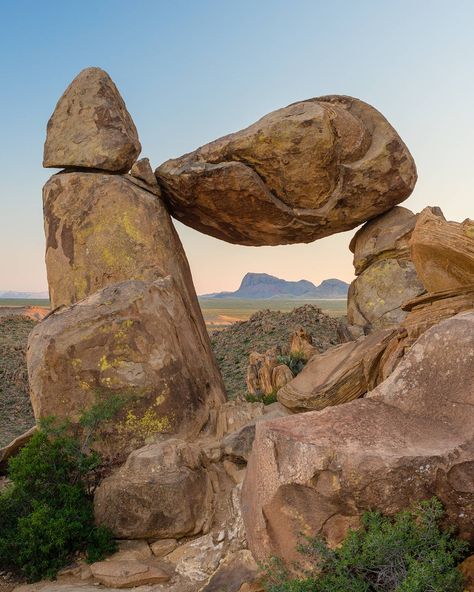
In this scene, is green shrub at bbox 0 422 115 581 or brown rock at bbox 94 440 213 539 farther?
brown rock at bbox 94 440 213 539

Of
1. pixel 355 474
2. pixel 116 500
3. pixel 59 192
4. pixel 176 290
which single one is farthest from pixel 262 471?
pixel 59 192

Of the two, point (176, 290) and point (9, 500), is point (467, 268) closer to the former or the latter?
point (176, 290)

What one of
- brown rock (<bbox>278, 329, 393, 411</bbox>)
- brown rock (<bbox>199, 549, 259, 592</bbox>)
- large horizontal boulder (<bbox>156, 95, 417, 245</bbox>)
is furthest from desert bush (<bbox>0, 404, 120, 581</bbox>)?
large horizontal boulder (<bbox>156, 95, 417, 245</bbox>)

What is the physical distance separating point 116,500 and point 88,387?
2.22m

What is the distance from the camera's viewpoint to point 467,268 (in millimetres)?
6922

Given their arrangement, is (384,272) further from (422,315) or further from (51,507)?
(51,507)

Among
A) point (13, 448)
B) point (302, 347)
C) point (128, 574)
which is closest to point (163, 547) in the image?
point (128, 574)

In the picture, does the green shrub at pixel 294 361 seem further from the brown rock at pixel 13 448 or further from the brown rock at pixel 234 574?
the brown rock at pixel 234 574

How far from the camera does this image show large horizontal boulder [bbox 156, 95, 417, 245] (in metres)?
12.0

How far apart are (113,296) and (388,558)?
5.89 meters

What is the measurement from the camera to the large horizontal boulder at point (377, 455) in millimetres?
4676

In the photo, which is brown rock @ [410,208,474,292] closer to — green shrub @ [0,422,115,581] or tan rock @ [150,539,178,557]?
tan rock @ [150,539,178,557]

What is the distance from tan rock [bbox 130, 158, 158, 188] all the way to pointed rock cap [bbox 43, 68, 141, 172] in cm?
23

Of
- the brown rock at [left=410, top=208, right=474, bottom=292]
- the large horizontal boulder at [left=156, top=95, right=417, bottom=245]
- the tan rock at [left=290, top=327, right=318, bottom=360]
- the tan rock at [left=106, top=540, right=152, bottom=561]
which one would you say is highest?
the large horizontal boulder at [left=156, top=95, right=417, bottom=245]
